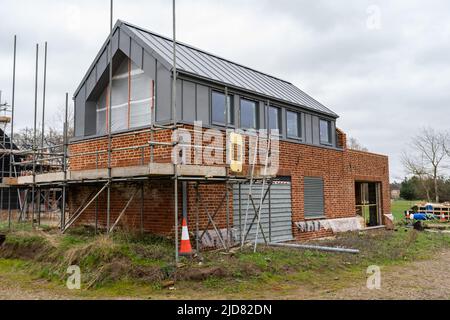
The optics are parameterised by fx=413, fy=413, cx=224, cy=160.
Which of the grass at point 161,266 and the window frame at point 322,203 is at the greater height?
the window frame at point 322,203

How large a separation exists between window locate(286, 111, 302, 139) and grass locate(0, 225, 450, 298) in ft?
17.7

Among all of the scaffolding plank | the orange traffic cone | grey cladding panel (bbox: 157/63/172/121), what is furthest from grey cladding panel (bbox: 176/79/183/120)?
the orange traffic cone

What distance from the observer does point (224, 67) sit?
574 inches

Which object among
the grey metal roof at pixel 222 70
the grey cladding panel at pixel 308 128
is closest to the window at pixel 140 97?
the grey metal roof at pixel 222 70

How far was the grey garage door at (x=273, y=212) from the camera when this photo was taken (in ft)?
40.4

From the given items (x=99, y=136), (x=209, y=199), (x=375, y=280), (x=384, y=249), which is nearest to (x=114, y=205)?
(x=99, y=136)

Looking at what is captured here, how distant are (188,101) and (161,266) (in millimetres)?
4786

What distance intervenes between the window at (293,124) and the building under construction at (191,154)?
6 cm

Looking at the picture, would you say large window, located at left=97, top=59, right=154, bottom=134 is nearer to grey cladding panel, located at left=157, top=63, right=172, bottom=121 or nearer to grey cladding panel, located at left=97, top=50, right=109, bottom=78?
grey cladding panel, located at left=97, top=50, right=109, bottom=78

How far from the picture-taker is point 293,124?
15789mm

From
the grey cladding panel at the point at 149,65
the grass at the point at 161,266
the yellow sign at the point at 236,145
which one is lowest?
the grass at the point at 161,266

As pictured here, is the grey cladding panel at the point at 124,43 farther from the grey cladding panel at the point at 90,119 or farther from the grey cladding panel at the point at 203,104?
the grey cladding panel at the point at 203,104

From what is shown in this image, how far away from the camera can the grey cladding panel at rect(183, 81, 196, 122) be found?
11141mm

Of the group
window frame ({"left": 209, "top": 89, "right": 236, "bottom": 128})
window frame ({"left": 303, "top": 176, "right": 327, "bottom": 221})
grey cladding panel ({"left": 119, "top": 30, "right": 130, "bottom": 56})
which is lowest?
window frame ({"left": 303, "top": 176, "right": 327, "bottom": 221})
